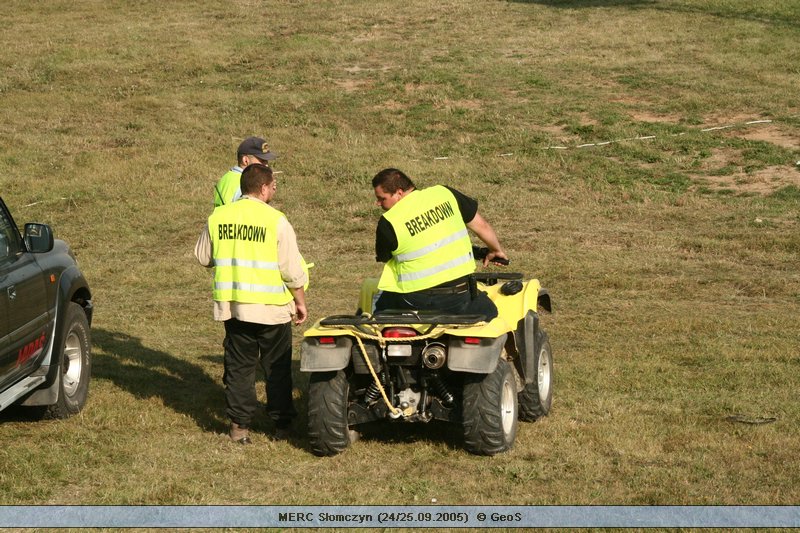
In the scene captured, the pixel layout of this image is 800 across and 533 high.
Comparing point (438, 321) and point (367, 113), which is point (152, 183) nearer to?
point (367, 113)

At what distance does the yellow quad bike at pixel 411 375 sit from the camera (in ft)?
23.8

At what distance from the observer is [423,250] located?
7.73 m

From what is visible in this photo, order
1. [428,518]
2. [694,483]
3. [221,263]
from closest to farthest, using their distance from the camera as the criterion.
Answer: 1. [428,518]
2. [694,483]
3. [221,263]

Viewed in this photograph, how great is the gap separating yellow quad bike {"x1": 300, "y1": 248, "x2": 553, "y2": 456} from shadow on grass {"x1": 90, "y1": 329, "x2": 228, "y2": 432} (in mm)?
1313

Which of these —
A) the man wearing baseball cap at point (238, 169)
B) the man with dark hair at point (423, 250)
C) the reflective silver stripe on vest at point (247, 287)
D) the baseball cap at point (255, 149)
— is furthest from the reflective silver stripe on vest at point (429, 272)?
the baseball cap at point (255, 149)

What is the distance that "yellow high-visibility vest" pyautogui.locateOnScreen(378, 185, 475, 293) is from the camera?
25.3 feet

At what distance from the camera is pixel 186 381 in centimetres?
1015

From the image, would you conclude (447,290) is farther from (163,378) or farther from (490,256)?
(163,378)

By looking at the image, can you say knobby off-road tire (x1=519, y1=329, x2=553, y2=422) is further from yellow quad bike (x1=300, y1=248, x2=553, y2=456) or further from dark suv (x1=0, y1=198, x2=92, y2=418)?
→ dark suv (x1=0, y1=198, x2=92, y2=418)

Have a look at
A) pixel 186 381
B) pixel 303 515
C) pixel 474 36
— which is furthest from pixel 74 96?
pixel 303 515

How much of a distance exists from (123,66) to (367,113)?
25.2 ft

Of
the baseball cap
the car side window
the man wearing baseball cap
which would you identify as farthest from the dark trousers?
the baseball cap

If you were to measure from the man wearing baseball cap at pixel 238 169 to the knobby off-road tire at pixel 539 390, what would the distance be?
102 inches

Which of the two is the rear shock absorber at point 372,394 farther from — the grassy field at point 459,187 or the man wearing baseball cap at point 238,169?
the man wearing baseball cap at point 238,169
